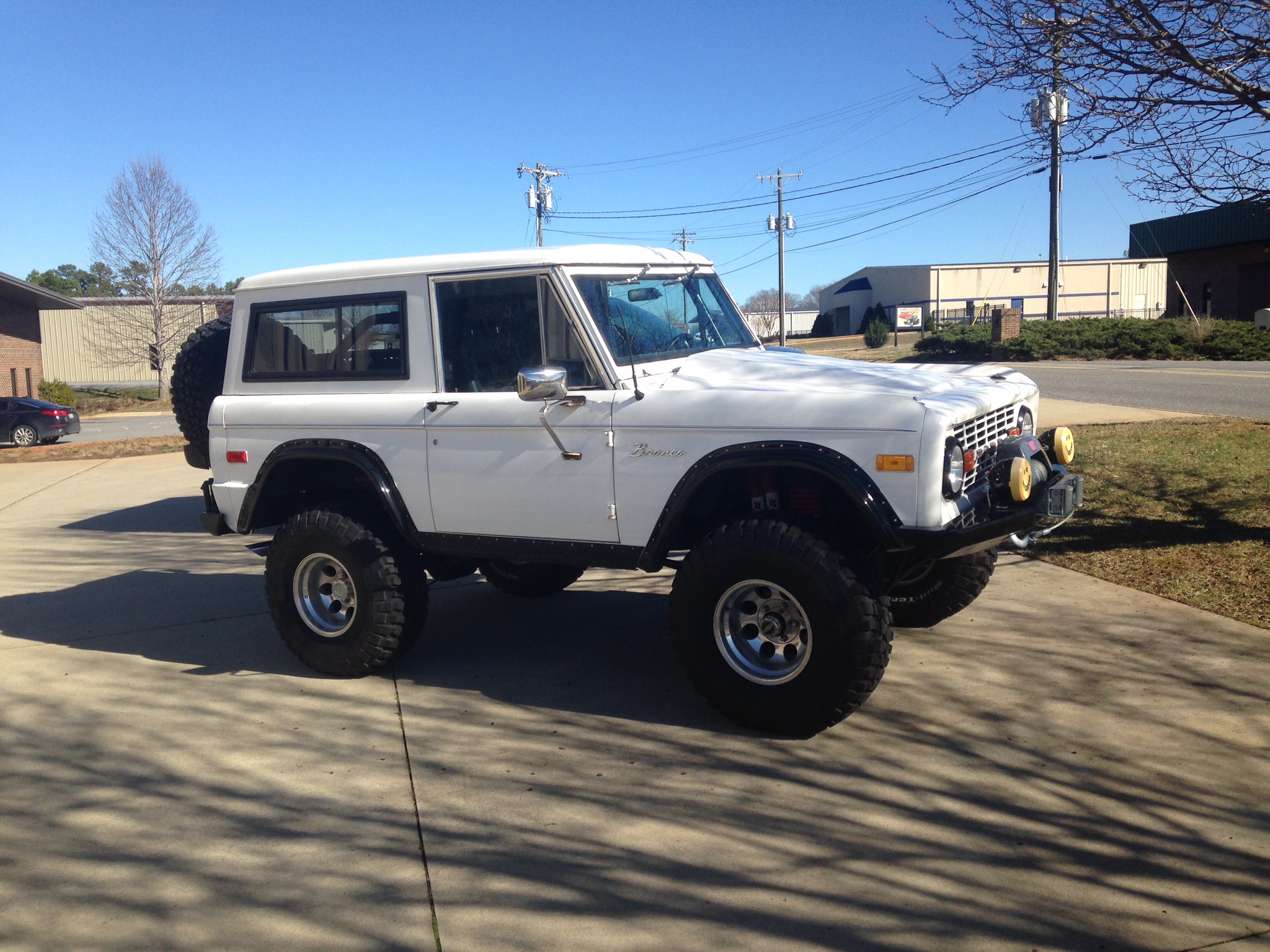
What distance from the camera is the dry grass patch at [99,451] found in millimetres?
19000

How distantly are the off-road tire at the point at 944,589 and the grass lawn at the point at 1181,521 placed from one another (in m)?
1.60

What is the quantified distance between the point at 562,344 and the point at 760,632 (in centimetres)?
165

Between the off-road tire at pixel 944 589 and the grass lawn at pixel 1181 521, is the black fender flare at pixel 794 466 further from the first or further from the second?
the grass lawn at pixel 1181 521

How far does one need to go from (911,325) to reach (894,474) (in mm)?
62721

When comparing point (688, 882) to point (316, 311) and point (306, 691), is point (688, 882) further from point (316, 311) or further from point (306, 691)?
point (316, 311)

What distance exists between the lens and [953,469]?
4336 millimetres

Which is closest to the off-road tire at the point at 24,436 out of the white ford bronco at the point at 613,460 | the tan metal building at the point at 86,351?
the white ford bronco at the point at 613,460

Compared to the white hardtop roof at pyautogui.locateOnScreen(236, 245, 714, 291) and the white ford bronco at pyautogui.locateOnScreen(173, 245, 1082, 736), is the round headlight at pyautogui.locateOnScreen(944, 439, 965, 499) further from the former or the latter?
the white hardtop roof at pyautogui.locateOnScreen(236, 245, 714, 291)

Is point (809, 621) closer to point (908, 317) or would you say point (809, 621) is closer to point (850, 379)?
point (850, 379)

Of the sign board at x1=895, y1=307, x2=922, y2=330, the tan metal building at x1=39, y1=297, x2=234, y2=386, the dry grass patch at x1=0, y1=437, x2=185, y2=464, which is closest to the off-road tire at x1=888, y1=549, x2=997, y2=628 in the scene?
the dry grass patch at x1=0, y1=437, x2=185, y2=464

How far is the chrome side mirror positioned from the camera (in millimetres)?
4500

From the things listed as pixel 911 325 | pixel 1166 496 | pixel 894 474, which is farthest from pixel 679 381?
pixel 911 325

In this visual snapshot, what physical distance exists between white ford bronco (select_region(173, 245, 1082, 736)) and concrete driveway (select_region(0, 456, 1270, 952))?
0.48m

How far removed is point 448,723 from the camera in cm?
505
